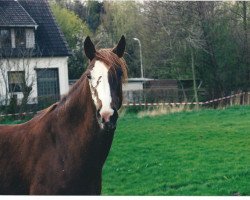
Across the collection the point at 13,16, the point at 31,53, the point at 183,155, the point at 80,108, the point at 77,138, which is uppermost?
the point at 13,16

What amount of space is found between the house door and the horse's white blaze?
35.2 inches

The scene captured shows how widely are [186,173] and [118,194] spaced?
50 centimetres

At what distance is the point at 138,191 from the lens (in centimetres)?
279

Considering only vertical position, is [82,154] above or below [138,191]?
above

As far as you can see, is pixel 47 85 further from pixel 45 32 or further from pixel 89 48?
pixel 89 48

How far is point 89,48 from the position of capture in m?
1.74

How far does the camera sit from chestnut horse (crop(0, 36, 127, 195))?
5.49 ft

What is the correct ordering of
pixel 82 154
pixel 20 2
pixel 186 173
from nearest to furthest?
pixel 82 154, pixel 20 2, pixel 186 173

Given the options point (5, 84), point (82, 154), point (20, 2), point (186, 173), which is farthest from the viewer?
point (186, 173)

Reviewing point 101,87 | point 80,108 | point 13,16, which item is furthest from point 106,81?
point 13,16

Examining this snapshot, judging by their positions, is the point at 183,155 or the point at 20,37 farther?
the point at 183,155

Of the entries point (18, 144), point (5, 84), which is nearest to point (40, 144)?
point (18, 144)

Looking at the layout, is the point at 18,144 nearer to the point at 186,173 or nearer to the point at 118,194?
the point at 118,194

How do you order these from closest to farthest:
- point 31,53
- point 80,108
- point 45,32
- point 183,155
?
1. point 80,108
2. point 31,53
3. point 45,32
4. point 183,155
